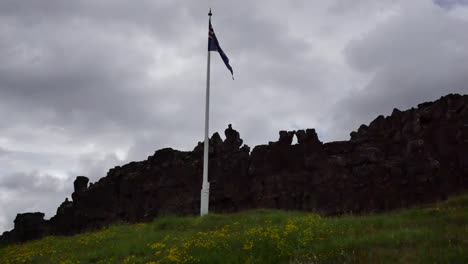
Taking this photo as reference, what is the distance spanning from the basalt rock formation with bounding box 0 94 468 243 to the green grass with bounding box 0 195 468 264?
17.0 feet

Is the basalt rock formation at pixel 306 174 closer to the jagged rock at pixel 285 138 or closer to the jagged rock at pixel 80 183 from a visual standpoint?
the jagged rock at pixel 285 138

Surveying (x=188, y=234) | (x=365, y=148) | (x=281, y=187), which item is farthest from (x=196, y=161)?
(x=188, y=234)

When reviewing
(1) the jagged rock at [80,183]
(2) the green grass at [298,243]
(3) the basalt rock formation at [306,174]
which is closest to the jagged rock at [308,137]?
(3) the basalt rock formation at [306,174]

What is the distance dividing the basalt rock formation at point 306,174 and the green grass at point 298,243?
5172 millimetres

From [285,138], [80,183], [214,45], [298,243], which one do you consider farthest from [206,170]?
[80,183]

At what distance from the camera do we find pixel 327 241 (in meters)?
14.4

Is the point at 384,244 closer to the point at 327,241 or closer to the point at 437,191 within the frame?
the point at 327,241

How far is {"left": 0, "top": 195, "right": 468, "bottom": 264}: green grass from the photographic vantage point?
12422 mm

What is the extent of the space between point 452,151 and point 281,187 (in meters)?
9.29

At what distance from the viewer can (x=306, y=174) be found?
28766 mm

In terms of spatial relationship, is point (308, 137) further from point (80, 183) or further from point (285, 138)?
point (80, 183)

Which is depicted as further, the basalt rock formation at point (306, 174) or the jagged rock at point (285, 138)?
the jagged rock at point (285, 138)

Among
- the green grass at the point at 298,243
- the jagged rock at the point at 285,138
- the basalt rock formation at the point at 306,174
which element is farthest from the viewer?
the jagged rock at the point at 285,138

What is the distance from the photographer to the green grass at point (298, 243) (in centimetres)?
1242
